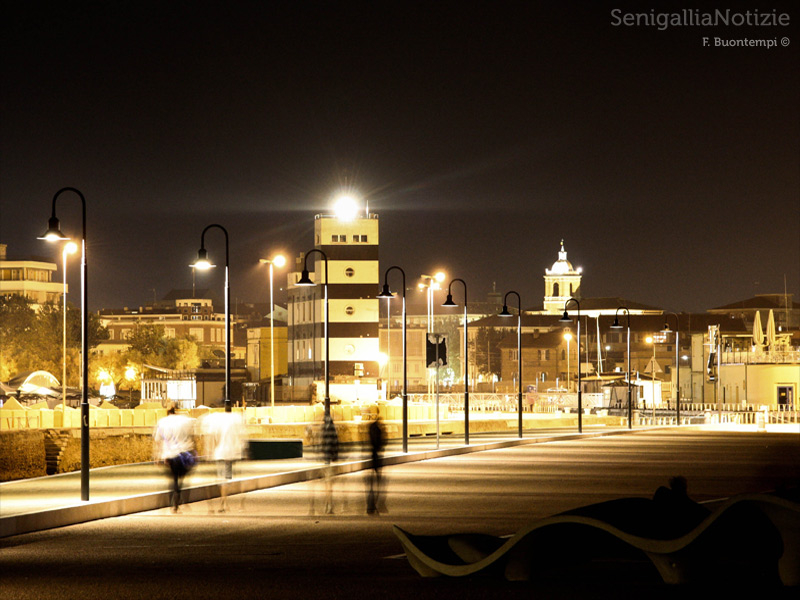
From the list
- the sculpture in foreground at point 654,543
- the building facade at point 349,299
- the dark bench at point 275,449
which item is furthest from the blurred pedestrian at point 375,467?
the building facade at point 349,299

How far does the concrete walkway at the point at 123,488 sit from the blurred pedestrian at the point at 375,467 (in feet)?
10.8

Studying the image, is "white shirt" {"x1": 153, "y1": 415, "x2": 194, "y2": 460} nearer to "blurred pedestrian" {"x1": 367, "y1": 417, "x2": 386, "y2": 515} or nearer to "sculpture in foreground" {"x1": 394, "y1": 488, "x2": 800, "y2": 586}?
"blurred pedestrian" {"x1": 367, "y1": 417, "x2": 386, "y2": 515}

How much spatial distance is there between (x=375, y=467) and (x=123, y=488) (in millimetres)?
4688

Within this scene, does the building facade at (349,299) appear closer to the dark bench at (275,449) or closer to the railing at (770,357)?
the railing at (770,357)

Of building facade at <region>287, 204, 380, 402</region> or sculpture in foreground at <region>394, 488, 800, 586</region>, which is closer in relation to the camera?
sculpture in foreground at <region>394, 488, 800, 586</region>

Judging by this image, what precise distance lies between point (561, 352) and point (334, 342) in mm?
57052

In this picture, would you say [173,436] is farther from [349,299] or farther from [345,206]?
[345,206]

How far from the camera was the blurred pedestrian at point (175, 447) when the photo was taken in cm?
1906

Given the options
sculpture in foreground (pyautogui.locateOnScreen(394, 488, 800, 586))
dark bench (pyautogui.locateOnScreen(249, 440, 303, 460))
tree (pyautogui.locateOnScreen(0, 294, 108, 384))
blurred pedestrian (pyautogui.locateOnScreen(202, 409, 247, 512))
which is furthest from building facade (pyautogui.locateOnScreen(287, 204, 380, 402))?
sculpture in foreground (pyautogui.locateOnScreen(394, 488, 800, 586))

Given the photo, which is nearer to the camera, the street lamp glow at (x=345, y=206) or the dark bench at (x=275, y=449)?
the dark bench at (x=275, y=449)

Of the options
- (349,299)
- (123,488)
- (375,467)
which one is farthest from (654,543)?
(349,299)

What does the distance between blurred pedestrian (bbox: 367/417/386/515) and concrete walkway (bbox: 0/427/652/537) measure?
129 inches

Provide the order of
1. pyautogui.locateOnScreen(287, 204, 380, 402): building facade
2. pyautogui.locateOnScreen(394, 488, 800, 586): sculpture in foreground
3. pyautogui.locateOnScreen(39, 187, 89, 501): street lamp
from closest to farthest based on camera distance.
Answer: pyautogui.locateOnScreen(394, 488, 800, 586): sculpture in foreground, pyautogui.locateOnScreen(39, 187, 89, 501): street lamp, pyautogui.locateOnScreen(287, 204, 380, 402): building facade

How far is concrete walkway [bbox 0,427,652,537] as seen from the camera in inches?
690
